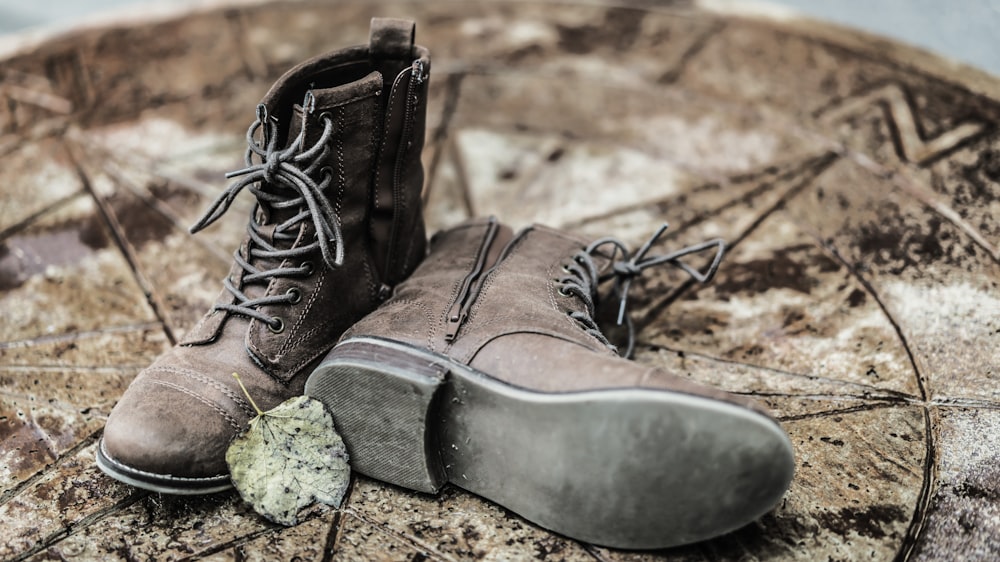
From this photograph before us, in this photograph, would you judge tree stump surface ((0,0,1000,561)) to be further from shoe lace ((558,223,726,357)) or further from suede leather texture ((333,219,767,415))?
suede leather texture ((333,219,767,415))

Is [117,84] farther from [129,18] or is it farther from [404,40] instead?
[404,40]

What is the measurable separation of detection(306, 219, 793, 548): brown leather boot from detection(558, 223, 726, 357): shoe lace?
0.02m

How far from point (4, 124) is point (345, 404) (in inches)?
56.6

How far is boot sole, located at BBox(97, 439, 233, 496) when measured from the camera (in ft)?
3.20

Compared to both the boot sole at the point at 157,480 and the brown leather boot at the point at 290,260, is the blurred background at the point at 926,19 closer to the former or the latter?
the brown leather boot at the point at 290,260

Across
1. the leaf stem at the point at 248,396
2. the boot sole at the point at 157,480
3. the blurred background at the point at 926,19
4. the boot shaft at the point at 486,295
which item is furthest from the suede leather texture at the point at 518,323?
the blurred background at the point at 926,19

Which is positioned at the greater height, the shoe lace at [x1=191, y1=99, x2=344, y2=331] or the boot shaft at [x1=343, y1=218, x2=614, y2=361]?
the shoe lace at [x1=191, y1=99, x2=344, y2=331]

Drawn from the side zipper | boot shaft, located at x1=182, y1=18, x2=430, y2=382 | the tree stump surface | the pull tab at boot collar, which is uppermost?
the pull tab at boot collar

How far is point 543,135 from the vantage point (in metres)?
1.98

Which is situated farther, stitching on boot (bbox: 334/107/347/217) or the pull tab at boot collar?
the pull tab at boot collar

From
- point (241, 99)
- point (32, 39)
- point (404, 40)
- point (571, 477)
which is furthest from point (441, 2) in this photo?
point (571, 477)

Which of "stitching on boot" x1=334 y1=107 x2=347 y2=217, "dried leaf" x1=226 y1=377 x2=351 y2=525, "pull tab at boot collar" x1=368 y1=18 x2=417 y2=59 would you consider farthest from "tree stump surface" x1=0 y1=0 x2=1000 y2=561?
"pull tab at boot collar" x1=368 y1=18 x2=417 y2=59

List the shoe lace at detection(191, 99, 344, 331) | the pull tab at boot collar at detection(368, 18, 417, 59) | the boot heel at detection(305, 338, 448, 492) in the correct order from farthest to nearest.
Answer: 1. the pull tab at boot collar at detection(368, 18, 417, 59)
2. the shoe lace at detection(191, 99, 344, 331)
3. the boot heel at detection(305, 338, 448, 492)

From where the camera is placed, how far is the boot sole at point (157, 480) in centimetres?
97
